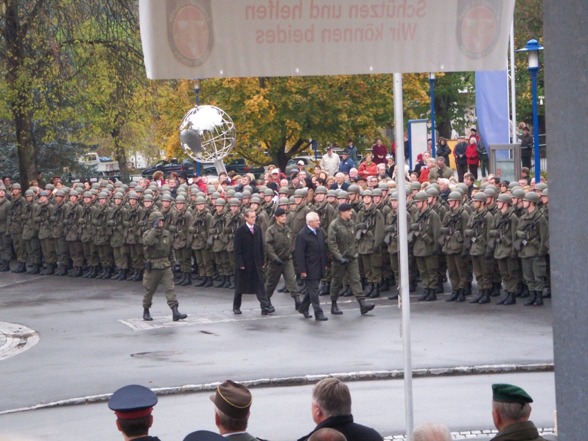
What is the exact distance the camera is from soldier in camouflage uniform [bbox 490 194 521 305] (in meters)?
20.2

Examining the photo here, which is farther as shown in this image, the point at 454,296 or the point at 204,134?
the point at 204,134

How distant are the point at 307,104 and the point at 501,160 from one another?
11338mm

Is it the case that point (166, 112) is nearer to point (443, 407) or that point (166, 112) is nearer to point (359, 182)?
point (359, 182)

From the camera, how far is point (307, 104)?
3769 cm

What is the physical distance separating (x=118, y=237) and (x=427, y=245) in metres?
8.55

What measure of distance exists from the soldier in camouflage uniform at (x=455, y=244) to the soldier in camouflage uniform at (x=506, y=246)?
0.72 metres

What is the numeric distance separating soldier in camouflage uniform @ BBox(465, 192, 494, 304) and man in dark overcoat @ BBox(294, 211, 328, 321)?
278 centimetres

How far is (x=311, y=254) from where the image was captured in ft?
64.3

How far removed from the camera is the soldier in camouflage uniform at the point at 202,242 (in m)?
25.1

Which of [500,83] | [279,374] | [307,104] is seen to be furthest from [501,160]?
[279,374]

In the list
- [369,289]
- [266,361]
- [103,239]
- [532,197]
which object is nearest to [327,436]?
[266,361]

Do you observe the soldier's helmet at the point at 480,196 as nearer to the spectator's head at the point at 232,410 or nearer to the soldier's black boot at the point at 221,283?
the soldier's black boot at the point at 221,283

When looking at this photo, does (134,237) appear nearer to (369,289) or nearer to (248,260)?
(248,260)

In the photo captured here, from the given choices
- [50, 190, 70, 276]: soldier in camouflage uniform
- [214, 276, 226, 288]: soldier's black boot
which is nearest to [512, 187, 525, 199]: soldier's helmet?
[214, 276, 226, 288]: soldier's black boot
